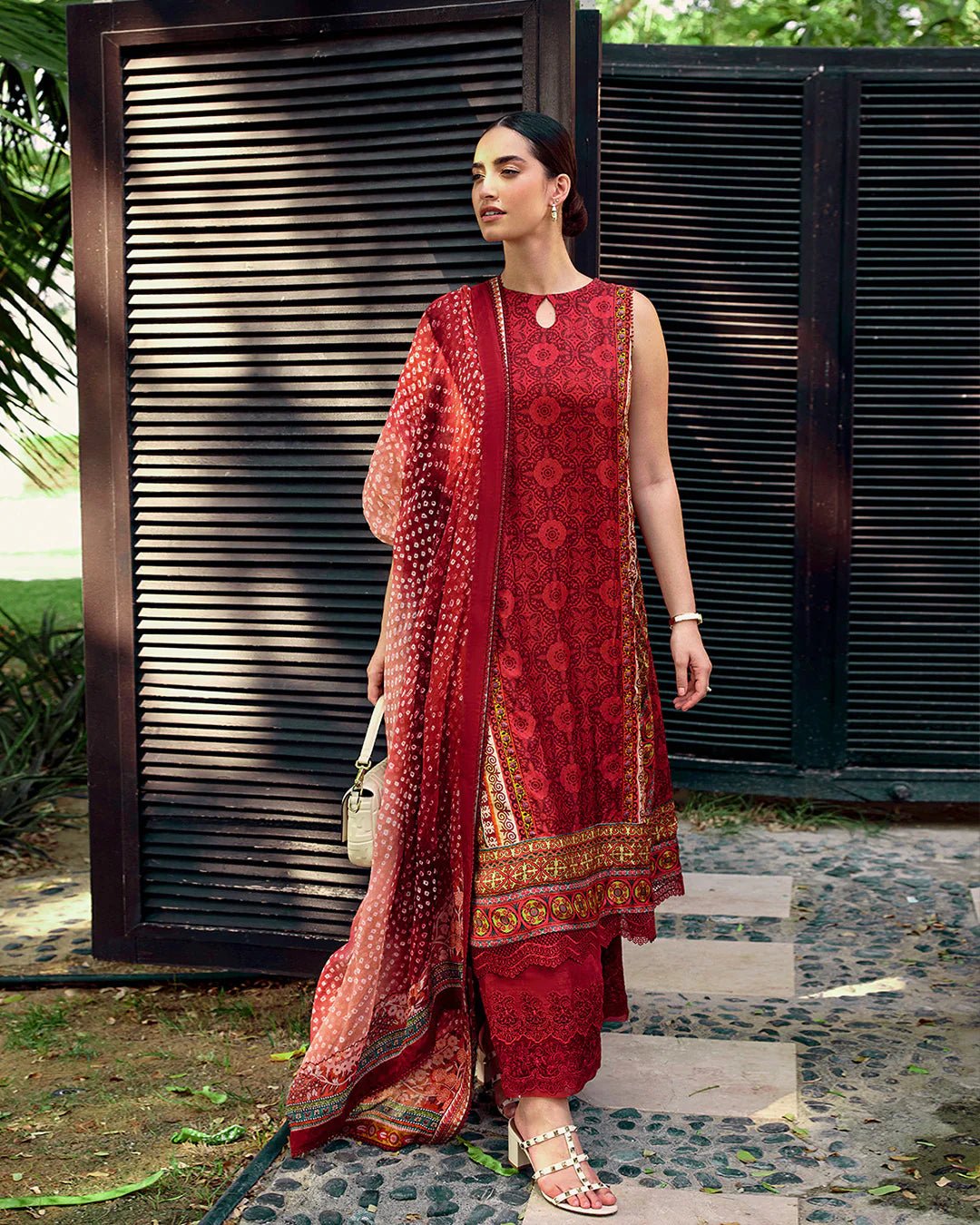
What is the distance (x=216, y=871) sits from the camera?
135 inches

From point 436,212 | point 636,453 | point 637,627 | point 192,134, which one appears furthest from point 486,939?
point 192,134

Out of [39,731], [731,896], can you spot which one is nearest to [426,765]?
[731,896]

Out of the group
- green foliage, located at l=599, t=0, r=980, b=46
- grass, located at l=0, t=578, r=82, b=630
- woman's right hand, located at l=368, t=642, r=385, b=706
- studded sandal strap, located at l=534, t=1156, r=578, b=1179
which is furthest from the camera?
grass, located at l=0, t=578, r=82, b=630

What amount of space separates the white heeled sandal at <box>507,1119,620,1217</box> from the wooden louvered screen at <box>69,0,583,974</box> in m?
0.88

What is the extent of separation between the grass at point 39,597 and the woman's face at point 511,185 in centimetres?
670

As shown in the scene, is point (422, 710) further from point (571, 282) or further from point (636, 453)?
point (571, 282)

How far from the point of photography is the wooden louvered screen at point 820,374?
192 inches

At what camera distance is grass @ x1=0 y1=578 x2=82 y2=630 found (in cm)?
920

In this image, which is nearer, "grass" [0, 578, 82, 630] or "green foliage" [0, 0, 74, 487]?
"green foliage" [0, 0, 74, 487]

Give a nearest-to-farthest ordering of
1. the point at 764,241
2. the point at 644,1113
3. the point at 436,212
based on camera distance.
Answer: the point at 644,1113 → the point at 436,212 → the point at 764,241

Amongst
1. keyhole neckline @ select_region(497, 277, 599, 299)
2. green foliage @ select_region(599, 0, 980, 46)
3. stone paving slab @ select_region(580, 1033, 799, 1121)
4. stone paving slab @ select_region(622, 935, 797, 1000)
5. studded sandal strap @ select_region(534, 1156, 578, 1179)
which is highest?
green foliage @ select_region(599, 0, 980, 46)

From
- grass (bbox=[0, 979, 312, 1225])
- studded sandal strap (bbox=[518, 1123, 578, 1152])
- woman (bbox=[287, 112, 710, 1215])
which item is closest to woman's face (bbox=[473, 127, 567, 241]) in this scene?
woman (bbox=[287, 112, 710, 1215])

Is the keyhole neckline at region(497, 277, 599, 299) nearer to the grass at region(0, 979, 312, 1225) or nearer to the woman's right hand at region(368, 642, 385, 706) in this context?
the woman's right hand at region(368, 642, 385, 706)

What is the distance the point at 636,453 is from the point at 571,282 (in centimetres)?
34
